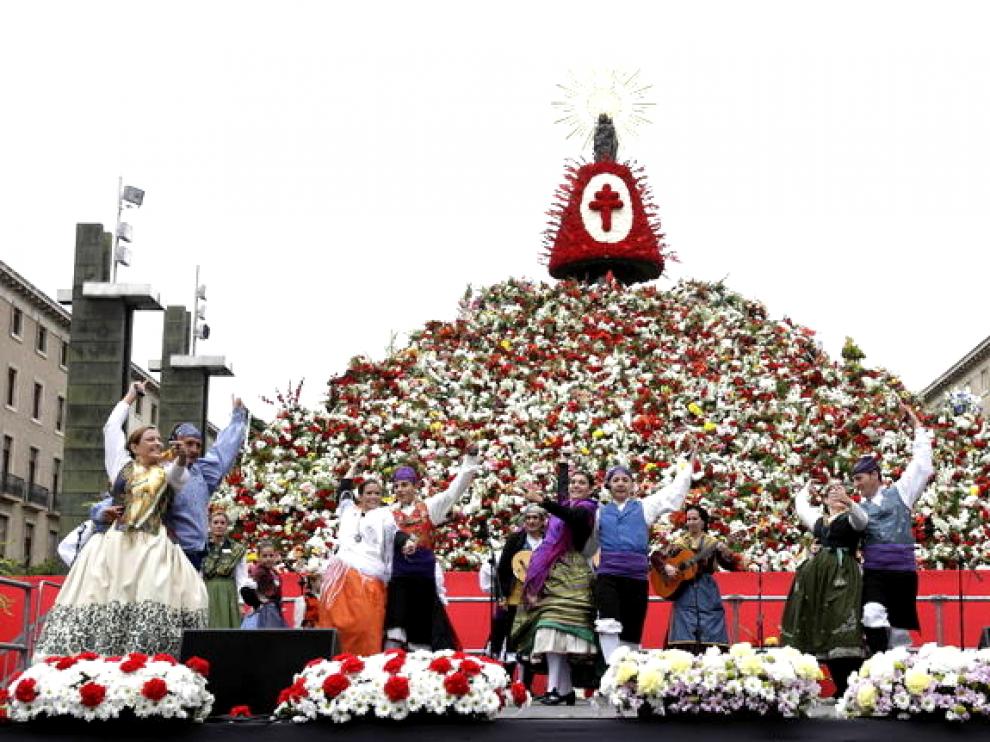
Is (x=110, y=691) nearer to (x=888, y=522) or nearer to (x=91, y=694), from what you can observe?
(x=91, y=694)

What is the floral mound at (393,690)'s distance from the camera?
25.7 ft

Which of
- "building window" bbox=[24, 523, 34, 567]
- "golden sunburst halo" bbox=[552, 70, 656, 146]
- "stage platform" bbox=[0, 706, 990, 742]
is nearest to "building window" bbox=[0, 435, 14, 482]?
"building window" bbox=[24, 523, 34, 567]

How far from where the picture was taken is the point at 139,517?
9.96 m

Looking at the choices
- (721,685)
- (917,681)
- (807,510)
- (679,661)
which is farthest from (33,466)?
(917,681)

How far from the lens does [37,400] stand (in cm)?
6219

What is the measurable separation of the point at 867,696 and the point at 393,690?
8.49 feet

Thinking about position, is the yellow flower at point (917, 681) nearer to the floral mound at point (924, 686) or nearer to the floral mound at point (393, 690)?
the floral mound at point (924, 686)

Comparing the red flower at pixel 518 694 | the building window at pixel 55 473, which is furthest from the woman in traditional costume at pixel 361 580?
the building window at pixel 55 473

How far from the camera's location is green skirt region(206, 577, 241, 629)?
13172mm

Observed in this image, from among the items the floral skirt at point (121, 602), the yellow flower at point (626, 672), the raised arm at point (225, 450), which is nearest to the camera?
the yellow flower at point (626, 672)

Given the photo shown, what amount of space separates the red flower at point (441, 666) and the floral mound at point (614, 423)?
32.4ft

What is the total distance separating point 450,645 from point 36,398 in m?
53.3

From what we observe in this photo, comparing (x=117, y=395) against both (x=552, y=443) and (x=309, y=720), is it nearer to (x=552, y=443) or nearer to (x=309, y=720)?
(x=552, y=443)

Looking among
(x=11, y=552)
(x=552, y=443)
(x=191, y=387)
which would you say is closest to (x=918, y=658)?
(x=552, y=443)
